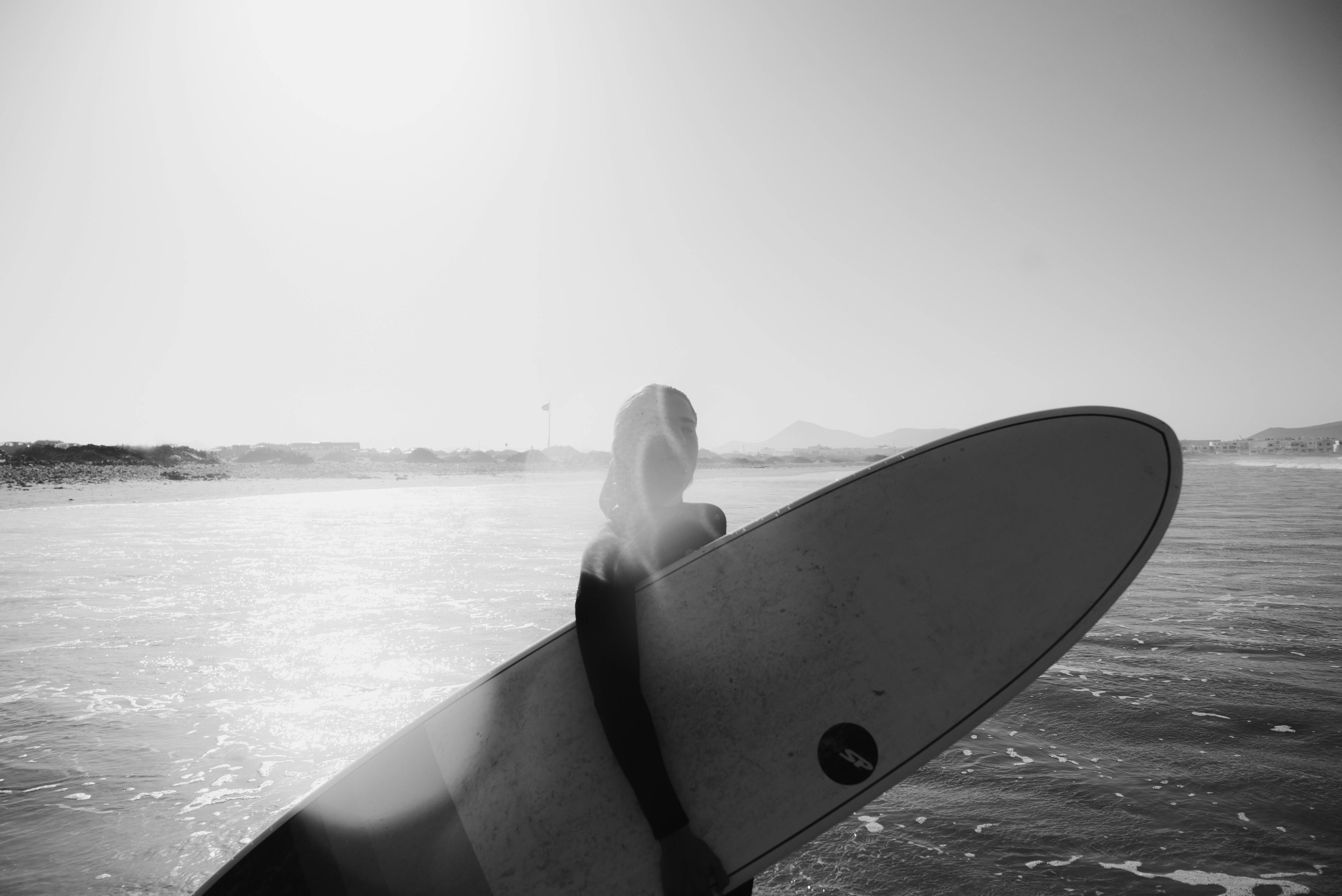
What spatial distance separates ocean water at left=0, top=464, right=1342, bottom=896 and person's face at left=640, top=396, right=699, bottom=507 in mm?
1611

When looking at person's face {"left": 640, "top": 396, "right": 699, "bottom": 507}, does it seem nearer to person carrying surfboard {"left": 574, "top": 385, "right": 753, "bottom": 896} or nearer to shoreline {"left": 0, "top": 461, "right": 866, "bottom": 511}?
person carrying surfboard {"left": 574, "top": 385, "right": 753, "bottom": 896}

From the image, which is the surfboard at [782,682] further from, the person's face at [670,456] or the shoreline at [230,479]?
the shoreline at [230,479]

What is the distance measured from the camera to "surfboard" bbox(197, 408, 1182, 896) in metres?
1.64

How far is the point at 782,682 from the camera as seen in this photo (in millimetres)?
1762

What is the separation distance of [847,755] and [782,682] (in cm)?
25

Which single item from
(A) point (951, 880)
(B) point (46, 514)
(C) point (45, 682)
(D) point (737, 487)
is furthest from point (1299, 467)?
(B) point (46, 514)

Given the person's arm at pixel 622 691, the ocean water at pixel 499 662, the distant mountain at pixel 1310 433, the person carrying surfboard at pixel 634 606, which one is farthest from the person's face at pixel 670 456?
the distant mountain at pixel 1310 433

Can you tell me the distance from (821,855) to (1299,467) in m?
48.7

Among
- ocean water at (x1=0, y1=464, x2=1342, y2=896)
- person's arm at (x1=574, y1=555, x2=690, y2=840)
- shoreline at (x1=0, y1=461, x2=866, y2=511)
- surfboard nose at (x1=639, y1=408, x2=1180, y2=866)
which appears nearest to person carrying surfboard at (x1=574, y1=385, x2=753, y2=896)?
person's arm at (x1=574, y1=555, x2=690, y2=840)

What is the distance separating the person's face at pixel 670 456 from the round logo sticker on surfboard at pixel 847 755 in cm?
80

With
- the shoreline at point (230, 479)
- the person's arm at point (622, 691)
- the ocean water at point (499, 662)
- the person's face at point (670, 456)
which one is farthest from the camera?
the shoreline at point (230, 479)

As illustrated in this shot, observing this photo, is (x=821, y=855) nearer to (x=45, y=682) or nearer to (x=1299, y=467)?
(x=45, y=682)

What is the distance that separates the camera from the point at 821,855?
2.44 metres

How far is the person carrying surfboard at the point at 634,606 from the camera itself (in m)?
1.30
